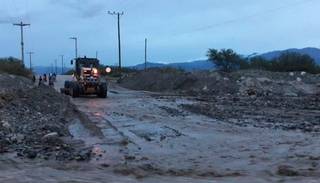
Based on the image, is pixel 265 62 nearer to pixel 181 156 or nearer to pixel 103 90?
pixel 103 90

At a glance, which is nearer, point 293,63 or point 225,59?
point 293,63

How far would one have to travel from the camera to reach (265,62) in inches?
4247

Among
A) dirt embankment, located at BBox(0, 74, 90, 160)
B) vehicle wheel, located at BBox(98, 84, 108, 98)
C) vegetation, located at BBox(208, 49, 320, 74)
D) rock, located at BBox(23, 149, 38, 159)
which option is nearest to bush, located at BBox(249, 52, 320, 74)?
vegetation, located at BBox(208, 49, 320, 74)

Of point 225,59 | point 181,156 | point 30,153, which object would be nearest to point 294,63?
point 225,59

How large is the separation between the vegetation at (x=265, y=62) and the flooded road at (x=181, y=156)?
7193cm

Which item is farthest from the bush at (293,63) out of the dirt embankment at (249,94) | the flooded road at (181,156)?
the flooded road at (181,156)

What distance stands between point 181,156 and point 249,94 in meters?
33.6

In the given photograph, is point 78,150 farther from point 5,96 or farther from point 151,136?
point 5,96

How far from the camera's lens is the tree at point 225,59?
4363 inches

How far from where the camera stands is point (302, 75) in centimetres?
6425

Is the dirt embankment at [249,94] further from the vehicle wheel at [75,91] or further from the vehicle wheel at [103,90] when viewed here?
the vehicle wheel at [75,91]

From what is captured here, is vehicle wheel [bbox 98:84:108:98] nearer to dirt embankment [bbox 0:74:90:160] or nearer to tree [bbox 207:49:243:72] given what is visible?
dirt embankment [bbox 0:74:90:160]

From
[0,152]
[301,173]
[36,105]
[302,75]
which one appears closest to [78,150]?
[0,152]

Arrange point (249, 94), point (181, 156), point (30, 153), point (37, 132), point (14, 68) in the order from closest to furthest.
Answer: point (30, 153) → point (181, 156) → point (37, 132) → point (249, 94) → point (14, 68)
